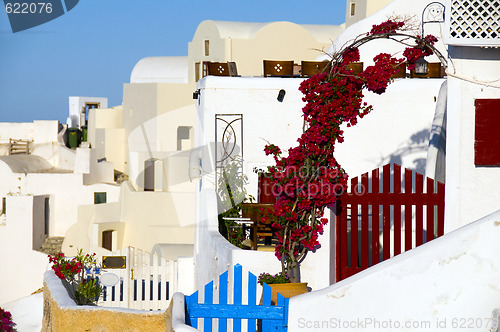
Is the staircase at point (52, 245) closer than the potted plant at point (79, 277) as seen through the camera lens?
No

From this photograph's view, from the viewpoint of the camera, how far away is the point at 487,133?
8.81 m

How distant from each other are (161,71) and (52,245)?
12674 millimetres

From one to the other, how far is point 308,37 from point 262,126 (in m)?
21.1

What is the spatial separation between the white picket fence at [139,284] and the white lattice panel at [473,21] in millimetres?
7906

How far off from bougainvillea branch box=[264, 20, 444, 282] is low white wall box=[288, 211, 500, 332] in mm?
2205

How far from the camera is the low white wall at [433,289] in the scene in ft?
19.5

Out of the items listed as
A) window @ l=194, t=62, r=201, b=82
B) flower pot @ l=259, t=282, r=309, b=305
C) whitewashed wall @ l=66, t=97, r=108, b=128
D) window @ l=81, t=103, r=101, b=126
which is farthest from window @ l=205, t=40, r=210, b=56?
flower pot @ l=259, t=282, r=309, b=305

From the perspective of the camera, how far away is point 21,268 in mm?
28641

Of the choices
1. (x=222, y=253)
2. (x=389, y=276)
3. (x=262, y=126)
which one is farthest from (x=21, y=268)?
(x=389, y=276)

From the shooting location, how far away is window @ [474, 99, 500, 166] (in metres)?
8.76

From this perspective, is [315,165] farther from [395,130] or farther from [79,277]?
[79,277]

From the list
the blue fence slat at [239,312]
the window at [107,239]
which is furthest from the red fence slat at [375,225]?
the window at [107,239]

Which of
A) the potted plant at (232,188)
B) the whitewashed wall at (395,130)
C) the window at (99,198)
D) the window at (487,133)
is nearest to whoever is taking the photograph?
Result: the window at (487,133)

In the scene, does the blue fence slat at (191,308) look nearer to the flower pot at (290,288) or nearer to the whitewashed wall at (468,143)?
the flower pot at (290,288)
